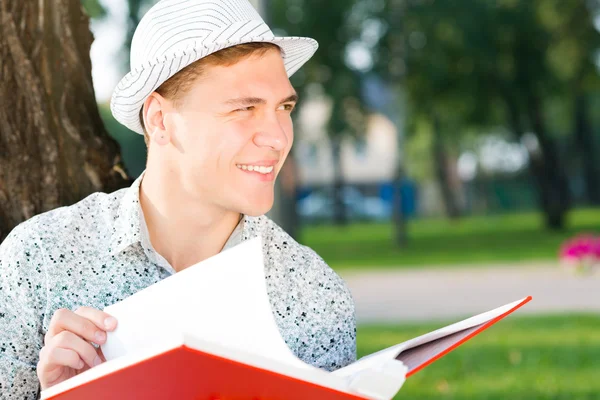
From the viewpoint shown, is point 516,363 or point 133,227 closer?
point 133,227

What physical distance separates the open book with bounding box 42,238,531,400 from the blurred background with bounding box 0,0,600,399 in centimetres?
408

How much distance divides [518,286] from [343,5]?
33.2 ft

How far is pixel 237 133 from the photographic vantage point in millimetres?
2082

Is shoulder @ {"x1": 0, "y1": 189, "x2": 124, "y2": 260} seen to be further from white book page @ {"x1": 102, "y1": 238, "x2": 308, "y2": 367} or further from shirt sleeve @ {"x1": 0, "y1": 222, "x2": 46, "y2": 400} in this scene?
white book page @ {"x1": 102, "y1": 238, "x2": 308, "y2": 367}

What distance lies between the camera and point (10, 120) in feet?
8.82

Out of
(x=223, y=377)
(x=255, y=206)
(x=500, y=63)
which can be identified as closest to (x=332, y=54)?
(x=500, y=63)

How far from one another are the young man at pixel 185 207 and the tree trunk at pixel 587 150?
29.1 meters

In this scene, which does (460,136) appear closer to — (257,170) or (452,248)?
(452,248)

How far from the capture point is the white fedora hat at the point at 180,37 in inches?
81.2

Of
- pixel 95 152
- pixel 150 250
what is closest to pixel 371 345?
pixel 95 152

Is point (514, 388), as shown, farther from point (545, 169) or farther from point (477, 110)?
point (545, 169)

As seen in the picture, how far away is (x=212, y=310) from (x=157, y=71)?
23.6 inches

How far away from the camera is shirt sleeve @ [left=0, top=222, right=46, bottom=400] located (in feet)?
6.66

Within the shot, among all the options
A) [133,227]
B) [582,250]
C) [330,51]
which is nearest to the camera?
[133,227]
